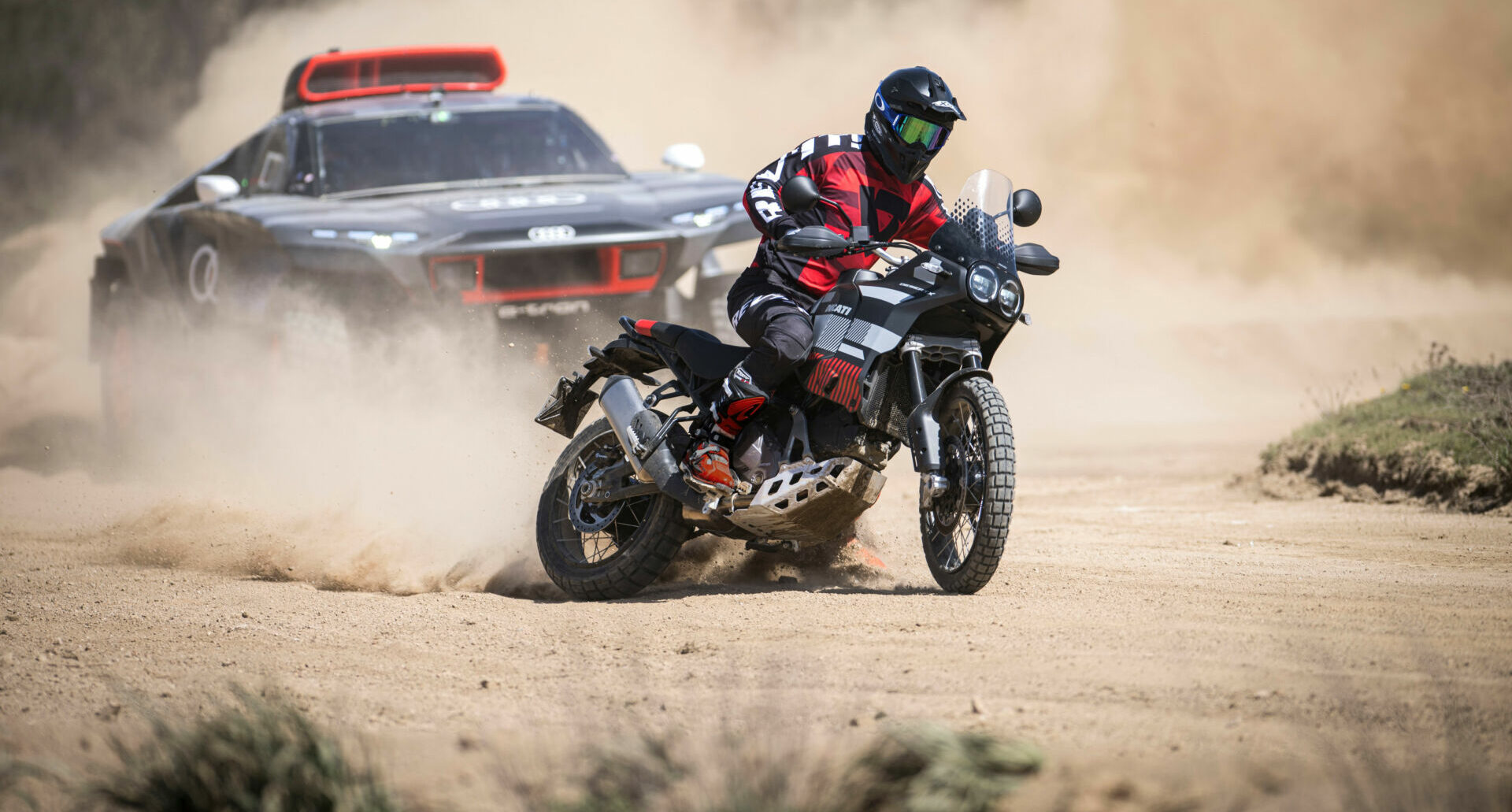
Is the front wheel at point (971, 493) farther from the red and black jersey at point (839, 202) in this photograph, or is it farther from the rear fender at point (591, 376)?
the rear fender at point (591, 376)

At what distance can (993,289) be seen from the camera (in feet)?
15.0

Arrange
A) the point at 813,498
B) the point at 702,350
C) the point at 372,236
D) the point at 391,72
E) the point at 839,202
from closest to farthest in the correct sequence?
1. the point at 813,498
2. the point at 839,202
3. the point at 702,350
4. the point at 372,236
5. the point at 391,72

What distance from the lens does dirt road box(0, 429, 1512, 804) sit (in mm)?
3020

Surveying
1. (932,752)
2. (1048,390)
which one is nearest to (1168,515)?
(932,752)

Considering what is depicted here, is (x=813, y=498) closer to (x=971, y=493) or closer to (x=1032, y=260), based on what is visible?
(x=971, y=493)

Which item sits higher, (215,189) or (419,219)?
(215,189)

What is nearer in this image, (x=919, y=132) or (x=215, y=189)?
(x=919, y=132)

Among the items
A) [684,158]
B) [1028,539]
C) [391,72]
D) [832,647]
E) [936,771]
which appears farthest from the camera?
[391,72]

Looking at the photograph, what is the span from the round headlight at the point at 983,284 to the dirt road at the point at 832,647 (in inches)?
38.9

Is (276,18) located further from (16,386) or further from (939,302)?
(939,302)

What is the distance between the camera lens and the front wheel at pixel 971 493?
4.41 m

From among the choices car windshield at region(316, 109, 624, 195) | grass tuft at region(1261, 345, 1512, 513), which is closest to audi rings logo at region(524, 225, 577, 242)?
car windshield at region(316, 109, 624, 195)

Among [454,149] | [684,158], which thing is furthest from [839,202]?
[454,149]

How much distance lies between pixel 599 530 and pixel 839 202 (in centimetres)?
155
